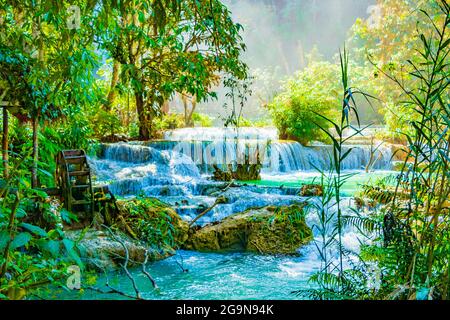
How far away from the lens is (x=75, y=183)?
436 cm

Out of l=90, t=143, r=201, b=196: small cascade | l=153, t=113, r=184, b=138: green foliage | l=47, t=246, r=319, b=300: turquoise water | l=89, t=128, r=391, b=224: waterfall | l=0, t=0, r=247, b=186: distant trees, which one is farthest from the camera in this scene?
l=153, t=113, r=184, b=138: green foliage

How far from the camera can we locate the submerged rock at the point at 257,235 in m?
4.23

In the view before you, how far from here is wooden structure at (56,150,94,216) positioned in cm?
417

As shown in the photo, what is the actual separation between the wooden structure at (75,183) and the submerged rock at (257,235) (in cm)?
111

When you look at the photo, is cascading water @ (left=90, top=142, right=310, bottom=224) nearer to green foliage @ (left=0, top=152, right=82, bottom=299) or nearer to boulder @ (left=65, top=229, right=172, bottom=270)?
boulder @ (left=65, top=229, right=172, bottom=270)

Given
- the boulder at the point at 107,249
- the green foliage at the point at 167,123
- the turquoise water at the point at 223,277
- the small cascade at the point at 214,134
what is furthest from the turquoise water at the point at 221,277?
the green foliage at the point at 167,123

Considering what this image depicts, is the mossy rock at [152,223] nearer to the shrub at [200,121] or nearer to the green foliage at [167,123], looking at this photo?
the green foliage at [167,123]

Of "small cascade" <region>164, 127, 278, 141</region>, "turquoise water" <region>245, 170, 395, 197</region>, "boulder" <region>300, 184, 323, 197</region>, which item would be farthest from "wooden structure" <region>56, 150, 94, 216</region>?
"small cascade" <region>164, 127, 278, 141</region>

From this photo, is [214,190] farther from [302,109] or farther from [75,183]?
[302,109]

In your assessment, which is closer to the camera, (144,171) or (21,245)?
(21,245)

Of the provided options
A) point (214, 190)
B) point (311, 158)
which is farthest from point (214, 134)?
point (214, 190)

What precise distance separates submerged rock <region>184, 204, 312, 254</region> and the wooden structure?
3.65 feet

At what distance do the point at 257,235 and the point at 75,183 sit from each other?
1935 millimetres
